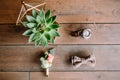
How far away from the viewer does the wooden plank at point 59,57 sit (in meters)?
1.31

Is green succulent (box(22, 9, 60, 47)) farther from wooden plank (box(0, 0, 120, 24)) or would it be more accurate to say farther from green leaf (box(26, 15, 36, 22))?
wooden plank (box(0, 0, 120, 24))

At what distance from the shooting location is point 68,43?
4.31 ft

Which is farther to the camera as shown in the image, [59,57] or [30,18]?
[59,57]

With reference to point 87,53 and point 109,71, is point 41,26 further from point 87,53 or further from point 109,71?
point 109,71

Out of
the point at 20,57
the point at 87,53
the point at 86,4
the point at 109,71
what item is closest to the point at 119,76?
the point at 109,71

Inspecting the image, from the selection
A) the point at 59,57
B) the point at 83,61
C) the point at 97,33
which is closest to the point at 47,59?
the point at 59,57

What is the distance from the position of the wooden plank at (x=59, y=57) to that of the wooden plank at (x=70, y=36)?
3cm

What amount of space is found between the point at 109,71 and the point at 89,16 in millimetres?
319

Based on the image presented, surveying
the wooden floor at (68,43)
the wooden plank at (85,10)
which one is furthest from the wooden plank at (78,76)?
the wooden plank at (85,10)

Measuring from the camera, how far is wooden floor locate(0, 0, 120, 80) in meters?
1.30

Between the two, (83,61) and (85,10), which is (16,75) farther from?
(85,10)

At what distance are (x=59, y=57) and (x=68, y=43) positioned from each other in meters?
0.09

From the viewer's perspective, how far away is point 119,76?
1.31 meters

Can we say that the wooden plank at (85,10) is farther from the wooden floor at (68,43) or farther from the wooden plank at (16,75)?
the wooden plank at (16,75)
